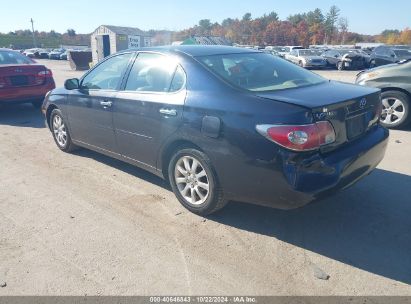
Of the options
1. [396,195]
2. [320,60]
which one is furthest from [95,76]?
[320,60]

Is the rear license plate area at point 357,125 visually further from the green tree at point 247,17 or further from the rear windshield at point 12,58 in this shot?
the green tree at point 247,17

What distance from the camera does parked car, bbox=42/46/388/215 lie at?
2.92 metres

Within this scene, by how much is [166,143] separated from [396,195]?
266 cm

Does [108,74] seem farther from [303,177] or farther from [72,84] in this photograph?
[303,177]

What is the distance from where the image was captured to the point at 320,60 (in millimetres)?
26219

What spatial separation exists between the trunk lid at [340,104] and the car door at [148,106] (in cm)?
97

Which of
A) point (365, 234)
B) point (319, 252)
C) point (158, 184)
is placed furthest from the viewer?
point (158, 184)

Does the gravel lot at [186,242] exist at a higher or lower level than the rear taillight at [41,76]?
lower

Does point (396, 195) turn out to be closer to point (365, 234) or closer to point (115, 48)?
point (365, 234)

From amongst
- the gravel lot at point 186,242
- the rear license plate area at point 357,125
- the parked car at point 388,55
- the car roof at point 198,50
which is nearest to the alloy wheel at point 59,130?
the gravel lot at point 186,242

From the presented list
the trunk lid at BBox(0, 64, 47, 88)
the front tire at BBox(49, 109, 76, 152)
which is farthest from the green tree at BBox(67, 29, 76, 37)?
the front tire at BBox(49, 109, 76, 152)

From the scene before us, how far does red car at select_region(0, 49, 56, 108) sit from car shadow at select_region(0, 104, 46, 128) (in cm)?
47

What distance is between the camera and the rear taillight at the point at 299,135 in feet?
9.30

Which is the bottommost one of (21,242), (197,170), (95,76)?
(21,242)
